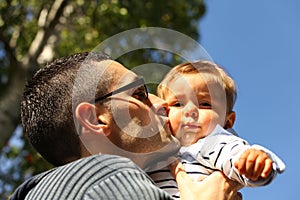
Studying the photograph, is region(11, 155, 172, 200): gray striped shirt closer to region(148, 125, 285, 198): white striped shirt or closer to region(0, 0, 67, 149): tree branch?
region(148, 125, 285, 198): white striped shirt

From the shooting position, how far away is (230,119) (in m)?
3.08

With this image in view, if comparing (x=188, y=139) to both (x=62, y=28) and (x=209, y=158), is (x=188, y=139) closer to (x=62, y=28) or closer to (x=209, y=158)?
(x=209, y=158)

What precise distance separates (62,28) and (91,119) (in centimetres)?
832

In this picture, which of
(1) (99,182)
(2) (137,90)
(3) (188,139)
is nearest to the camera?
(1) (99,182)

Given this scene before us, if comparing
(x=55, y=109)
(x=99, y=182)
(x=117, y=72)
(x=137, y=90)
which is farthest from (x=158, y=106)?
(x=99, y=182)

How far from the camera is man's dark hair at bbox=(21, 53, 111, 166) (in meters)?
2.44

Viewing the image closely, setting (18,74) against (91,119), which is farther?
(18,74)

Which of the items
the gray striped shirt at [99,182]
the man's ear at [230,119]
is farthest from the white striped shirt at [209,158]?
the gray striped shirt at [99,182]

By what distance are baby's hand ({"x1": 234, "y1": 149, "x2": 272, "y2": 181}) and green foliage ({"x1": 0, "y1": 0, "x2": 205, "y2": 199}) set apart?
696cm

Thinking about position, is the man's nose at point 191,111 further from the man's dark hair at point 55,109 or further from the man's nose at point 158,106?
the man's dark hair at point 55,109

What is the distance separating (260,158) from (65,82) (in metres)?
0.83

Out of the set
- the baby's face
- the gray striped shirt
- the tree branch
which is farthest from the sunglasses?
the tree branch

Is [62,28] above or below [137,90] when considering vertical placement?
below

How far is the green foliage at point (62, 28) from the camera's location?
10.0m
